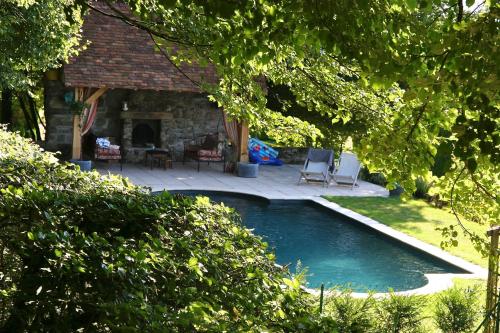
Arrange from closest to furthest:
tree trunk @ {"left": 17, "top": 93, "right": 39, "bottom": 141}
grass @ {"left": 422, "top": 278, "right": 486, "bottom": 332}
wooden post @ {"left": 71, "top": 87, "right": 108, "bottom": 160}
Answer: grass @ {"left": 422, "top": 278, "right": 486, "bottom": 332} < wooden post @ {"left": 71, "top": 87, "right": 108, "bottom": 160} < tree trunk @ {"left": 17, "top": 93, "right": 39, "bottom": 141}

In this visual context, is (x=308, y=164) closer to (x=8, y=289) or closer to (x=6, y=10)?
(x=6, y=10)

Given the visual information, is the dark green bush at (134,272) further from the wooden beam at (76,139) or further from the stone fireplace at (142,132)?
the stone fireplace at (142,132)

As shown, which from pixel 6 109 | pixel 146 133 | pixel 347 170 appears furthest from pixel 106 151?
pixel 347 170

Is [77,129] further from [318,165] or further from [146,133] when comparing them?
[318,165]

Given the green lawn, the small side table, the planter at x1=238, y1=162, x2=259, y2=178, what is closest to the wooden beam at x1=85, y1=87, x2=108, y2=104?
the small side table

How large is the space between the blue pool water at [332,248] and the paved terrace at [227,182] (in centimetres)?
46

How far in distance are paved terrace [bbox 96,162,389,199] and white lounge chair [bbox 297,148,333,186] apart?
0.70 ft

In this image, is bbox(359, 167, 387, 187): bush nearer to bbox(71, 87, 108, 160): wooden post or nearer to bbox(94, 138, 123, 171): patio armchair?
bbox(94, 138, 123, 171): patio armchair

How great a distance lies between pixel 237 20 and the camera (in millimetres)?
5383

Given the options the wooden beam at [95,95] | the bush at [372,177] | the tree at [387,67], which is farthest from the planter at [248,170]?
the tree at [387,67]

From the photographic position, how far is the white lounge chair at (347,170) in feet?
64.0

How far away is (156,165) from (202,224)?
54.5 ft

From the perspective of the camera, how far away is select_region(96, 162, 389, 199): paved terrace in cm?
1820

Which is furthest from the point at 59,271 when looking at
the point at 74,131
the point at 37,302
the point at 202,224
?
the point at 74,131
